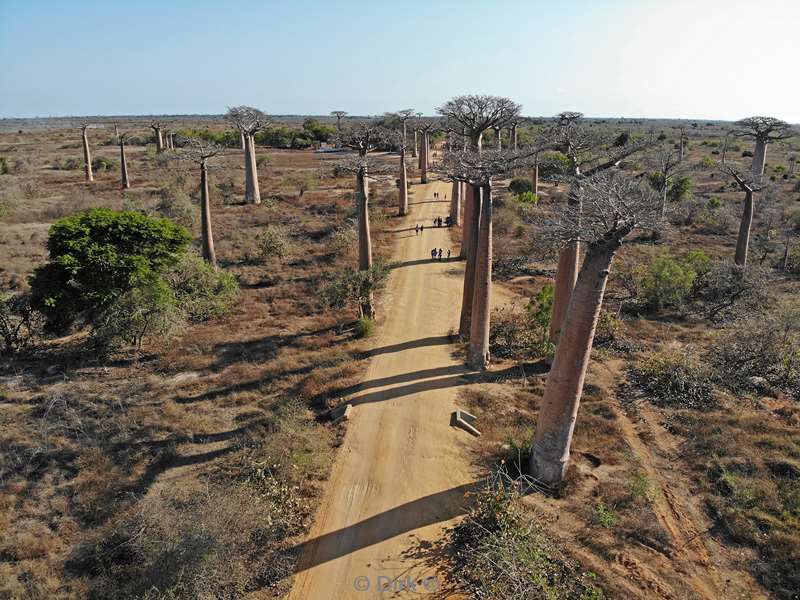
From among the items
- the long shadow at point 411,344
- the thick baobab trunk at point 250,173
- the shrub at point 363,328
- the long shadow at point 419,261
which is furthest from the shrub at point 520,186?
the shrub at point 363,328

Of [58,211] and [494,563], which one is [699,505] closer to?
[494,563]

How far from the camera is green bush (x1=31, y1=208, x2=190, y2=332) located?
12.1m

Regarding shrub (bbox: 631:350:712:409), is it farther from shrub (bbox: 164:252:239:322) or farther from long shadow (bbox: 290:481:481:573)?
shrub (bbox: 164:252:239:322)

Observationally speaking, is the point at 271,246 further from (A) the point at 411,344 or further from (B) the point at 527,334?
(B) the point at 527,334

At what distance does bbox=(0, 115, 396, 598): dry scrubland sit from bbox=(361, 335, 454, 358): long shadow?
447 millimetres

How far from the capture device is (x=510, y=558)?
20.8 feet

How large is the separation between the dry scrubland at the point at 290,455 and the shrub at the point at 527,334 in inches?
19.4

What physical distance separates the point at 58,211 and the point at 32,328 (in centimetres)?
1530

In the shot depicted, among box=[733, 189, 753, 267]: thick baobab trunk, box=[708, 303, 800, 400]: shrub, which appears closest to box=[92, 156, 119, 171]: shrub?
box=[733, 189, 753, 267]: thick baobab trunk

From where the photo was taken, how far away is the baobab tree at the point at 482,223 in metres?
11.0

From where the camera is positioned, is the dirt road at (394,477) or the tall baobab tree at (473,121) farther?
the tall baobab tree at (473,121)

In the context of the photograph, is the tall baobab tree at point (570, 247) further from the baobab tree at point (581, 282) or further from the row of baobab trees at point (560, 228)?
the baobab tree at point (581, 282)

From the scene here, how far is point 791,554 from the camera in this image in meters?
6.85

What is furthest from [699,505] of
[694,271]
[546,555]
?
[694,271]
